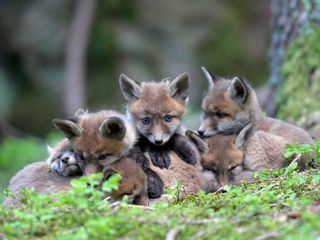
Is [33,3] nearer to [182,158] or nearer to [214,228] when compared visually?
[182,158]

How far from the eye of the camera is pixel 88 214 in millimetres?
4812

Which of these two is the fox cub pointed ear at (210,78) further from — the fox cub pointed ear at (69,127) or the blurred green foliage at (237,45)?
the blurred green foliage at (237,45)

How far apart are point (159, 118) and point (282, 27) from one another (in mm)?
4037

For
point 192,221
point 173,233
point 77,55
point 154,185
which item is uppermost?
point 77,55

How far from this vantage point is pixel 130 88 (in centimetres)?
803

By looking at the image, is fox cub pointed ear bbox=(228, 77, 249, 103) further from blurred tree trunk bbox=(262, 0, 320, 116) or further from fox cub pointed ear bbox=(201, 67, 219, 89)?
blurred tree trunk bbox=(262, 0, 320, 116)

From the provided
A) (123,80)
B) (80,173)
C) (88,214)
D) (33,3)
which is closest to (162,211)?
(88,214)

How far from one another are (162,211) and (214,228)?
26.7 inches

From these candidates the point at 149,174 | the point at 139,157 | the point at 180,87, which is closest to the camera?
the point at 149,174

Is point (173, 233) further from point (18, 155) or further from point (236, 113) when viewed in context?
point (18, 155)

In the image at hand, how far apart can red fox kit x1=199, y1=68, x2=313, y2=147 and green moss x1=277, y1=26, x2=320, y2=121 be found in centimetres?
170

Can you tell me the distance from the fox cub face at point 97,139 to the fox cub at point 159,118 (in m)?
0.24

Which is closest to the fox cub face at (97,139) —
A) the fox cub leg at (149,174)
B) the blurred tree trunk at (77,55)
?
the fox cub leg at (149,174)

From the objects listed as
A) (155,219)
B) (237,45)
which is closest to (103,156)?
(155,219)
